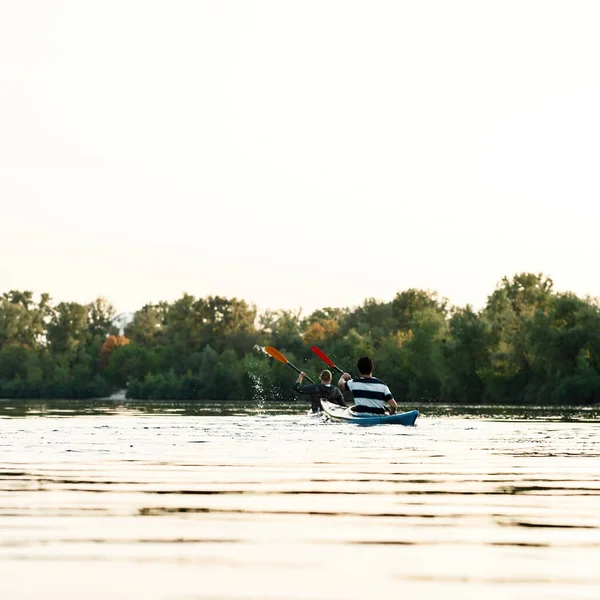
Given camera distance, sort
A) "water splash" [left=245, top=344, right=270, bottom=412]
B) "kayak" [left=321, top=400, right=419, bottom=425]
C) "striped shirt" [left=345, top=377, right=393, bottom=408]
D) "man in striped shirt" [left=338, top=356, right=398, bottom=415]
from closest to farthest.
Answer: "man in striped shirt" [left=338, top=356, right=398, bottom=415] < "striped shirt" [left=345, top=377, right=393, bottom=408] < "kayak" [left=321, top=400, right=419, bottom=425] < "water splash" [left=245, top=344, right=270, bottom=412]

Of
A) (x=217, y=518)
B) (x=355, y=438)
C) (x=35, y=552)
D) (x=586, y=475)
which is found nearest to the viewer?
(x=35, y=552)

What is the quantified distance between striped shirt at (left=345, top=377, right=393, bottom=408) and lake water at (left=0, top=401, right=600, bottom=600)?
908 centimetres

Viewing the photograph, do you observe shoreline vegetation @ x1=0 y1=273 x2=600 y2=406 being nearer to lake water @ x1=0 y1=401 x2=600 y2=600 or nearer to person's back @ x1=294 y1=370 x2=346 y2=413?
person's back @ x1=294 y1=370 x2=346 y2=413

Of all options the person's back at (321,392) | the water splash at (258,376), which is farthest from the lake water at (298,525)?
the water splash at (258,376)

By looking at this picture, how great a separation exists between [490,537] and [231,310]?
Result: 152m

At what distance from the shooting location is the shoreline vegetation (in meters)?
95.4

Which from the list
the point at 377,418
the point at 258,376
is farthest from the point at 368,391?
the point at 258,376

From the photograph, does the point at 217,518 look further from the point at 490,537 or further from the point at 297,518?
the point at 490,537

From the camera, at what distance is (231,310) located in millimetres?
162250

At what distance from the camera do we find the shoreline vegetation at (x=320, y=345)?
313 ft

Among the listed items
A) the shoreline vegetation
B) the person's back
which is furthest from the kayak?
the shoreline vegetation

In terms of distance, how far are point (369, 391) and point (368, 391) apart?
0.03 metres

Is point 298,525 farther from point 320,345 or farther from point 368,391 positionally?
point 320,345

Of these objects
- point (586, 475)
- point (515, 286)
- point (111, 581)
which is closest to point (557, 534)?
point (111, 581)
